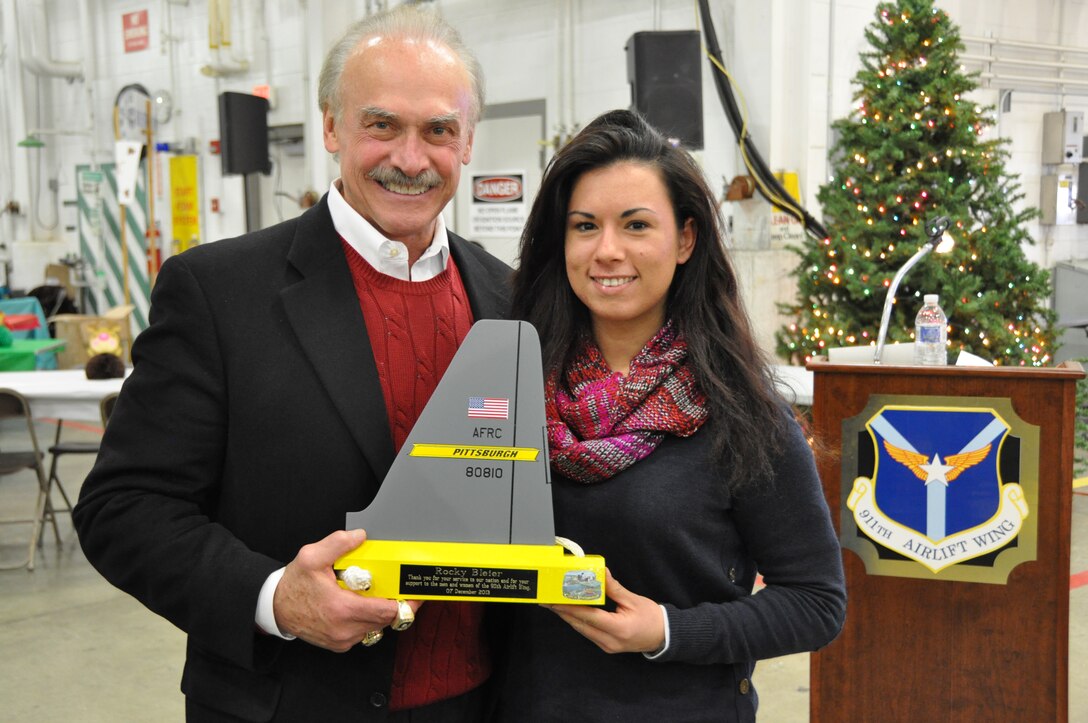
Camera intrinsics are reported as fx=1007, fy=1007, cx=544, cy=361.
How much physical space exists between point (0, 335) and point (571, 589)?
6.25 metres

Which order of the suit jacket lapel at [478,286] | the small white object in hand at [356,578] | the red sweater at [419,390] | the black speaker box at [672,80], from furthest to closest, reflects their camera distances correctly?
the black speaker box at [672,80], the suit jacket lapel at [478,286], the red sweater at [419,390], the small white object in hand at [356,578]

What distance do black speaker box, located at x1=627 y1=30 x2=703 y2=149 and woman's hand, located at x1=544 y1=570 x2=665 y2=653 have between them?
5002 mm

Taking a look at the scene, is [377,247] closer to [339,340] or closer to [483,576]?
[339,340]

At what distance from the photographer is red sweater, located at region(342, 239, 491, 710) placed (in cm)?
138

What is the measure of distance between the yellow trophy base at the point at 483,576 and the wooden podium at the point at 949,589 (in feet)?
3.85

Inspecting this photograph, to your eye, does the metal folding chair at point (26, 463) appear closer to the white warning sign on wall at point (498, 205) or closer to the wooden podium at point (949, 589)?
the wooden podium at point (949, 589)

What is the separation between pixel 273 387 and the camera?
1313 millimetres

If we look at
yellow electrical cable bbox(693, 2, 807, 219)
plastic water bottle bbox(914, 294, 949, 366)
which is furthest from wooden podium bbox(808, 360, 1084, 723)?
yellow electrical cable bbox(693, 2, 807, 219)

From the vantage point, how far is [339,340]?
4.42 feet

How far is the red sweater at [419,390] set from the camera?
4.51 ft

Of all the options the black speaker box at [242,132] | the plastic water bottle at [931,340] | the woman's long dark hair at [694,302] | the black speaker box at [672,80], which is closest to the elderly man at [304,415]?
the woman's long dark hair at [694,302]

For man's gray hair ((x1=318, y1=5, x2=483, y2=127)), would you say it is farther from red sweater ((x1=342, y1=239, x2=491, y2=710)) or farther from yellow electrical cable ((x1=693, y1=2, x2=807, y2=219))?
yellow electrical cable ((x1=693, y1=2, x2=807, y2=219))

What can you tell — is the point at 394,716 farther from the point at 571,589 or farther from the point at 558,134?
the point at 558,134

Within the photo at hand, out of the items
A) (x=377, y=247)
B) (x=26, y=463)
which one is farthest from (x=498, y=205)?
(x=377, y=247)
